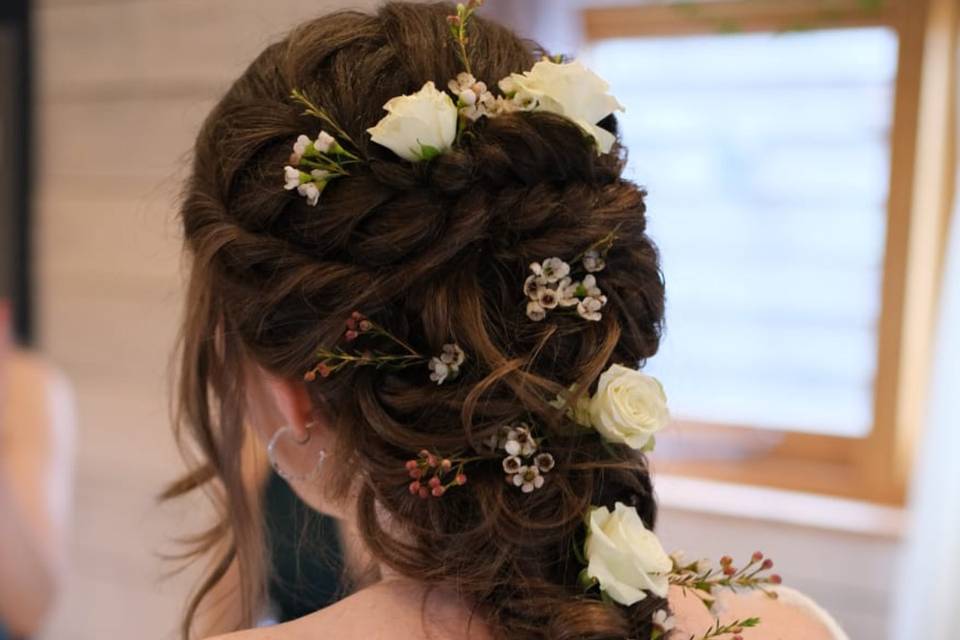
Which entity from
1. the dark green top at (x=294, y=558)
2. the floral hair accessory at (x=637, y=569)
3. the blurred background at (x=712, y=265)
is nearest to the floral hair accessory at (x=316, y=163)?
the floral hair accessory at (x=637, y=569)

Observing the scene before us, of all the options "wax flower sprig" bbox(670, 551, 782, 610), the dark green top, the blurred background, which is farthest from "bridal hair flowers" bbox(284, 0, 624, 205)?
the blurred background

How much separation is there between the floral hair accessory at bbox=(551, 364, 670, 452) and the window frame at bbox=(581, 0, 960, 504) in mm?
1359

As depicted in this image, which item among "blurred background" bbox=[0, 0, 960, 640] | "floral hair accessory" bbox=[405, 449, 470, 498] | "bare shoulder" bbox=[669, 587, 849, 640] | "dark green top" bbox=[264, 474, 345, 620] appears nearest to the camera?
"floral hair accessory" bbox=[405, 449, 470, 498]

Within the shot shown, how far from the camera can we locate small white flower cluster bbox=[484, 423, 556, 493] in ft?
2.33

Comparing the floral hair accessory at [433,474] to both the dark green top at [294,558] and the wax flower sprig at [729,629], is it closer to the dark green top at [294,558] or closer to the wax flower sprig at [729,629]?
the wax flower sprig at [729,629]

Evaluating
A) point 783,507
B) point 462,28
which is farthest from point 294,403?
point 783,507

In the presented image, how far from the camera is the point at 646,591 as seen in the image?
2.39ft

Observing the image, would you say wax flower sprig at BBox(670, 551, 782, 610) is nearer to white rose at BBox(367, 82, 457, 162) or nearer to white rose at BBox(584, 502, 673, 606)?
white rose at BBox(584, 502, 673, 606)

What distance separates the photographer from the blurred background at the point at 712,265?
1.84 metres

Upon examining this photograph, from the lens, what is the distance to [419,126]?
0.70 meters

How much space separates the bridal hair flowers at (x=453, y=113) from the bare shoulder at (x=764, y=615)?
0.89 feet

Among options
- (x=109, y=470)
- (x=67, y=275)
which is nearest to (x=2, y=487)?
(x=109, y=470)

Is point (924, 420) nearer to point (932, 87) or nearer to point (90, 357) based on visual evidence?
point (932, 87)

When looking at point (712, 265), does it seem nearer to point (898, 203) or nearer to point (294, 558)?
point (898, 203)
